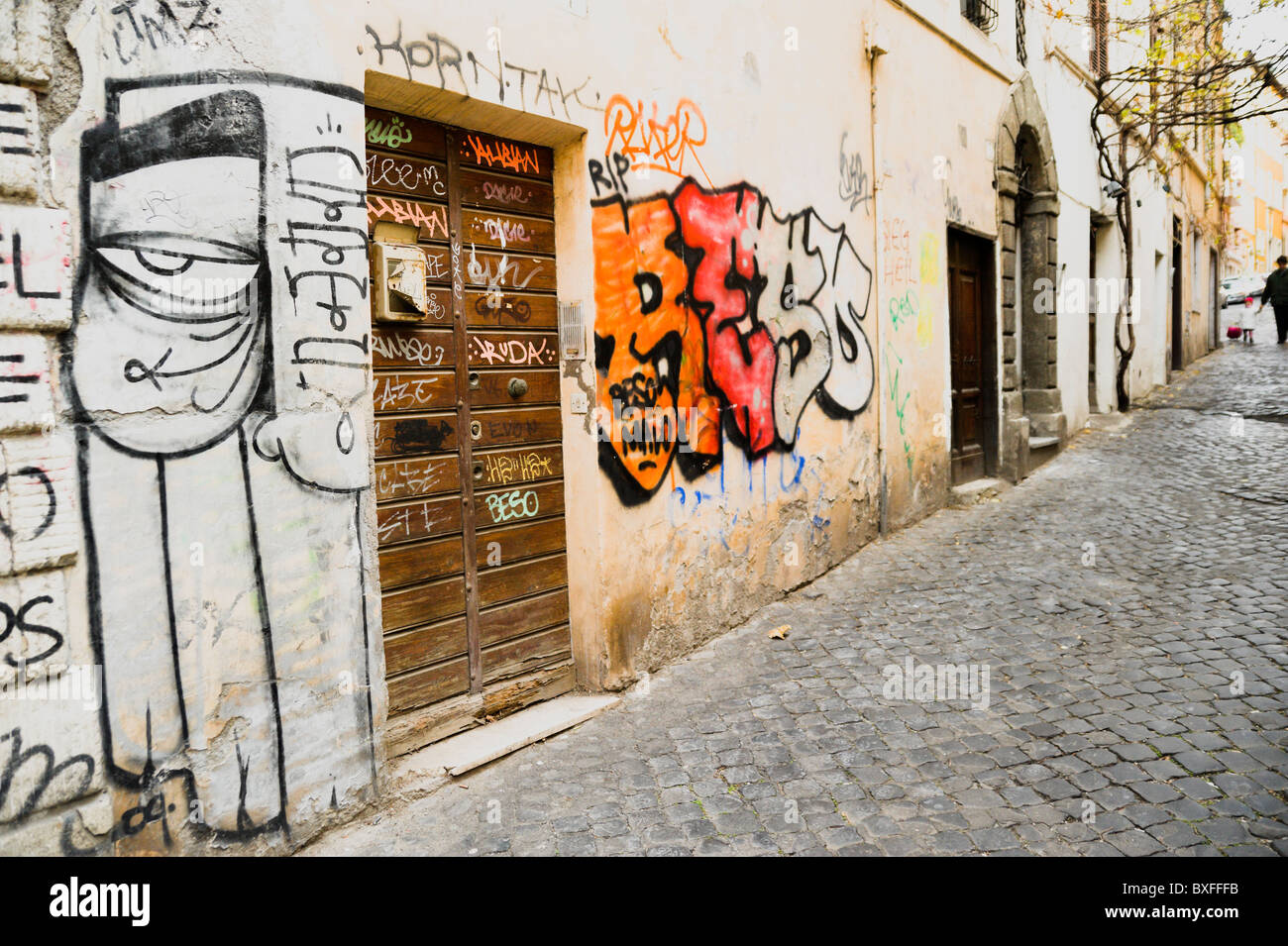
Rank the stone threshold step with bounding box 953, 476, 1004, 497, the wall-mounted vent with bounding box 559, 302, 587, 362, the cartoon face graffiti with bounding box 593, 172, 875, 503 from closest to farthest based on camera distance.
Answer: the wall-mounted vent with bounding box 559, 302, 587, 362 < the cartoon face graffiti with bounding box 593, 172, 875, 503 < the stone threshold step with bounding box 953, 476, 1004, 497

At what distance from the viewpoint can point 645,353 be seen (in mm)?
4598

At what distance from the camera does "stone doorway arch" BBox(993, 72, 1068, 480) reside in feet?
30.2

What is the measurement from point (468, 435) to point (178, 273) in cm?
141

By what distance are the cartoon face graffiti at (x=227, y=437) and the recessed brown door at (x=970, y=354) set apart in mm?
6516

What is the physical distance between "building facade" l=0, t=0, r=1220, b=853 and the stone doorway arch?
113 inches

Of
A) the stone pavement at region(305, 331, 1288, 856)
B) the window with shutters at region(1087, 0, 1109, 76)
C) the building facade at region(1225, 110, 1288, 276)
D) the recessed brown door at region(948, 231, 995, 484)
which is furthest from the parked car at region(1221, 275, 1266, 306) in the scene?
the stone pavement at region(305, 331, 1288, 856)

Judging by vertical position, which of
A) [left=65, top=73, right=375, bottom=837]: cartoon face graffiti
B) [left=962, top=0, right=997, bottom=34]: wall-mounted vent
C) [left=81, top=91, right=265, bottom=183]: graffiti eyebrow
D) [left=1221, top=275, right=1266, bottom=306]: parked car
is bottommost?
[left=65, top=73, right=375, bottom=837]: cartoon face graffiti

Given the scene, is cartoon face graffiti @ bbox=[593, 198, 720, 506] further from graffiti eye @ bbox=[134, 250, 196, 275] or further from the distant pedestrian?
the distant pedestrian

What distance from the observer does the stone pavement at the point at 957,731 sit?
3.02 metres

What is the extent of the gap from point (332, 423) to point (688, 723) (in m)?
2.03

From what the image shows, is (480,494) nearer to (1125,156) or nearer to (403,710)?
(403,710)

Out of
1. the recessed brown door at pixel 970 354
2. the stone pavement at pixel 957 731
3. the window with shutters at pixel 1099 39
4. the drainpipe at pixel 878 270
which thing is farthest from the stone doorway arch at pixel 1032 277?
the stone pavement at pixel 957 731

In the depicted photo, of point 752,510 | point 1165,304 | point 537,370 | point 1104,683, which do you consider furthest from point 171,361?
point 1165,304

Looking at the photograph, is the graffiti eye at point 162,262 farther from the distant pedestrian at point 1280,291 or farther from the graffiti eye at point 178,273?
the distant pedestrian at point 1280,291
